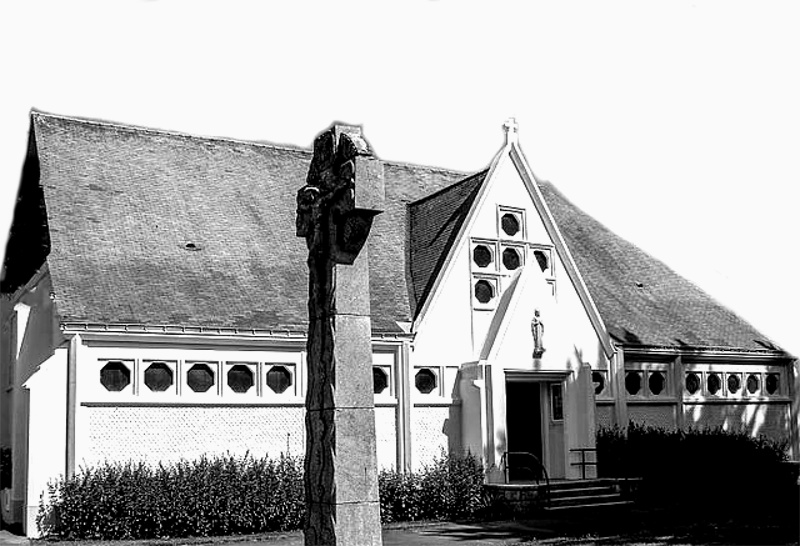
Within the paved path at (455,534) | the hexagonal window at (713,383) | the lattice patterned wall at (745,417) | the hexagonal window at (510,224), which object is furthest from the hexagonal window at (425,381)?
the hexagonal window at (713,383)

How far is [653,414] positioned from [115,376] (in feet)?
47.2

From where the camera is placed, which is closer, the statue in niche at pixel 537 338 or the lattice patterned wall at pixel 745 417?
the statue in niche at pixel 537 338

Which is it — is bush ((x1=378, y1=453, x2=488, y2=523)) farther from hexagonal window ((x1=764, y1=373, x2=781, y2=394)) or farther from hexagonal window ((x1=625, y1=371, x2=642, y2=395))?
hexagonal window ((x1=764, y1=373, x2=781, y2=394))

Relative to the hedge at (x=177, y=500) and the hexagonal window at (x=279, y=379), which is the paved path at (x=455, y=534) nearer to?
the hedge at (x=177, y=500)

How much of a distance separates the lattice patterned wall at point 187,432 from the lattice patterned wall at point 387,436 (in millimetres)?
1855

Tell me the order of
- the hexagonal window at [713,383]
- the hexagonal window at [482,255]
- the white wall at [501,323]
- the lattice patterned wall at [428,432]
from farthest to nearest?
the hexagonal window at [713,383], the hexagonal window at [482,255], the white wall at [501,323], the lattice patterned wall at [428,432]

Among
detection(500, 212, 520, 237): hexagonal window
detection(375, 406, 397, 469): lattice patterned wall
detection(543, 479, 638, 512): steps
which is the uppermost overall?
detection(500, 212, 520, 237): hexagonal window

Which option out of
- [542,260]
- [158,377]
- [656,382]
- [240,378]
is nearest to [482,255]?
[542,260]

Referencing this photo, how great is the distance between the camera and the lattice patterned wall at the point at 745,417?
2872 cm

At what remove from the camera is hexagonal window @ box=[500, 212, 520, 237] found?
26.1 m

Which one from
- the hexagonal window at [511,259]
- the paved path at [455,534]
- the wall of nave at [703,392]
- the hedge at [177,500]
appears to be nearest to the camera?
the paved path at [455,534]

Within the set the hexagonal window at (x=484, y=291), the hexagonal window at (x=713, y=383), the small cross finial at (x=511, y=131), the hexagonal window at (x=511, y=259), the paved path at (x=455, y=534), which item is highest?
the small cross finial at (x=511, y=131)

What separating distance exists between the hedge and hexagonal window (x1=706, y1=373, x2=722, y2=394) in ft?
40.8

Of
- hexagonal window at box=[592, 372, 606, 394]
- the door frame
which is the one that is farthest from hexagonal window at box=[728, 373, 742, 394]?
the door frame
